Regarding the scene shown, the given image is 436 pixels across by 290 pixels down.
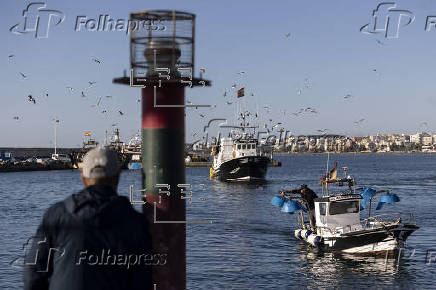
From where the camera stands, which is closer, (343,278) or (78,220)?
(78,220)

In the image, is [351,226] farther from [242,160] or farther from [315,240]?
[242,160]

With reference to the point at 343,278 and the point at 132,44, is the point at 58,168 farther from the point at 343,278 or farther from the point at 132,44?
the point at 132,44

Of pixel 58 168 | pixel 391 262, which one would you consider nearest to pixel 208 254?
pixel 391 262

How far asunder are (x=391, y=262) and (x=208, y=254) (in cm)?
981

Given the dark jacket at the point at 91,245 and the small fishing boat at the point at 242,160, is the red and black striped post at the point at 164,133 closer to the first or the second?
the dark jacket at the point at 91,245

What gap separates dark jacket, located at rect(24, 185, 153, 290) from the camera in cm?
410

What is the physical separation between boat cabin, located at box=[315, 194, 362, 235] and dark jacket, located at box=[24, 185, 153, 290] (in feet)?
89.0

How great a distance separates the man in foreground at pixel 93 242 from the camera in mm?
4102

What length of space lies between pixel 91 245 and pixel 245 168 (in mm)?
86581

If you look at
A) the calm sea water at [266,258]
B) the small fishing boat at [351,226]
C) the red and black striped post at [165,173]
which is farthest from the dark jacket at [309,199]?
the red and black striped post at [165,173]

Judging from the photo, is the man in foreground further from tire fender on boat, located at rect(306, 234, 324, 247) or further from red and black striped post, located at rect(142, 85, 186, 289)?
tire fender on boat, located at rect(306, 234, 324, 247)

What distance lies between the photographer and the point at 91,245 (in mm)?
4180

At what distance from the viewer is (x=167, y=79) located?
22.0 feet

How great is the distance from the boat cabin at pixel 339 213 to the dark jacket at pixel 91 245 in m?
27.1
